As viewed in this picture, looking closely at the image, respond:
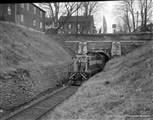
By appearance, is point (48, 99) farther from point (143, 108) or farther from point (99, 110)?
point (143, 108)

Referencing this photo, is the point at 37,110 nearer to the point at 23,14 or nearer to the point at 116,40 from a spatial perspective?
the point at 116,40

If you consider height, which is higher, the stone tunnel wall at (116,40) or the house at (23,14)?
the house at (23,14)

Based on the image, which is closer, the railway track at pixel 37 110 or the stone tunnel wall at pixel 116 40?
the railway track at pixel 37 110

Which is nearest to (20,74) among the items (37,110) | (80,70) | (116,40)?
(37,110)

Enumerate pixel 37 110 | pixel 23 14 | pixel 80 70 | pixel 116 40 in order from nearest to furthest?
pixel 37 110
pixel 80 70
pixel 23 14
pixel 116 40

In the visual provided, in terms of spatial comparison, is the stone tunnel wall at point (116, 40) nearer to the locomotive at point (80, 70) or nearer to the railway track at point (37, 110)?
the locomotive at point (80, 70)

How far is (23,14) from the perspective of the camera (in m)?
38.8

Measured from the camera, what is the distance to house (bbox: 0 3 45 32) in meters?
32.4

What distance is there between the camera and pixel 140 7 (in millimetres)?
51562

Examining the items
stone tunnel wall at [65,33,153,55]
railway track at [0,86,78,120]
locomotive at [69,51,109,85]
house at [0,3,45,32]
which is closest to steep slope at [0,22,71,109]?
railway track at [0,86,78,120]

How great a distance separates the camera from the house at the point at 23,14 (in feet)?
106

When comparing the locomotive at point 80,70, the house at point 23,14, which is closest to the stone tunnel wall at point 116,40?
the locomotive at point 80,70

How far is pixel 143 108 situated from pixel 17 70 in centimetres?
1111

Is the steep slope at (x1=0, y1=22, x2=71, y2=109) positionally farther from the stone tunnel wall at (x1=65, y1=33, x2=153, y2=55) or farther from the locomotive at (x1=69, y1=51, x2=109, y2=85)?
the stone tunnel wall at (x1=65, y1=33, x2=153, y2=55)
